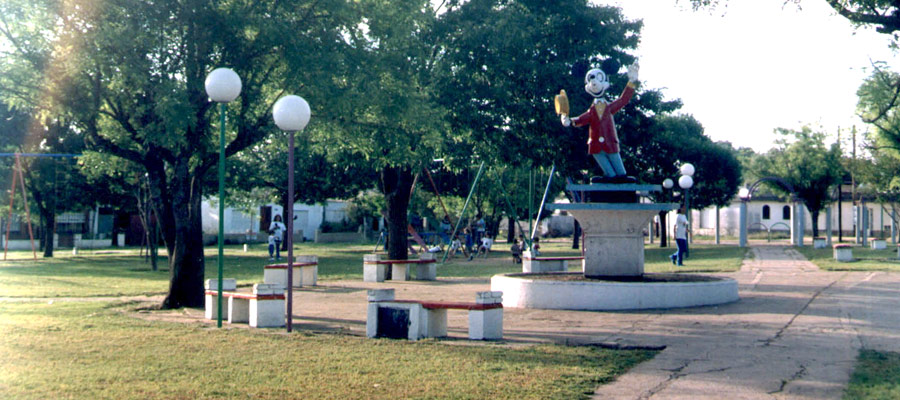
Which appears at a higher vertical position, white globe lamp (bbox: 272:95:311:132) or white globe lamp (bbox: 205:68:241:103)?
white globe lamp (bbox: 205:68:241:103)

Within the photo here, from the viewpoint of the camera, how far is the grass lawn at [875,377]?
6.68 metres

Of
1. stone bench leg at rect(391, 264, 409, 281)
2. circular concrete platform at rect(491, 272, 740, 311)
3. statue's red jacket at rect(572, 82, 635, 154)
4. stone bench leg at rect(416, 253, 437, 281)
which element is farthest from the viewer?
stone bench leg at rect(391, 264, 409, 281)

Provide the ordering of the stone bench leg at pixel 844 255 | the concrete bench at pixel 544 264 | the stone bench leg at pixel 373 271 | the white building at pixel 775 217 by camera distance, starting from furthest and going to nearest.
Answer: the white building at pixel 775 217
the stone bench leg at pixel 844 255
the stone bench leg at pixel 373 271
the concrete bench at pixel 544 264

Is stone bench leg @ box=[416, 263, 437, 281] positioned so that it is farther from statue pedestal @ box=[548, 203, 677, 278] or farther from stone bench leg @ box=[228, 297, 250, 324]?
stone bench leg @ box=[228, 297, 250, 324]

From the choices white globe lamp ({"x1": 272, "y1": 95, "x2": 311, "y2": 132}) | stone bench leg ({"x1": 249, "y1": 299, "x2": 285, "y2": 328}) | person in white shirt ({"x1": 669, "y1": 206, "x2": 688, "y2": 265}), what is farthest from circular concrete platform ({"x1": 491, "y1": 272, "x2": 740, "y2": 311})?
person in white shirt ({"x1": 669, "y1": 206, "x2": 688, "y2": 265})

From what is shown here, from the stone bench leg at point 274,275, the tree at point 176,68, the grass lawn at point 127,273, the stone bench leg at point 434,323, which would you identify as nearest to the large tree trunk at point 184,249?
the tree at point 176,68

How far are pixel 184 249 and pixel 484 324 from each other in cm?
647

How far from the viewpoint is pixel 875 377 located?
737cm

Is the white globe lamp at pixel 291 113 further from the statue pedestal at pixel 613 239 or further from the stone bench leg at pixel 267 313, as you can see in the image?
the statue pedestal at pixel 613 239

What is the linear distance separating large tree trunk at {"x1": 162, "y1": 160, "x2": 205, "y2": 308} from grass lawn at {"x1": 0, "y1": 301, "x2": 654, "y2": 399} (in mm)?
3054

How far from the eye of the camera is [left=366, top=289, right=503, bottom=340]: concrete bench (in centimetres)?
984

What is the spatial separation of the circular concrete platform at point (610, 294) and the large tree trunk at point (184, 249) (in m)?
5.12

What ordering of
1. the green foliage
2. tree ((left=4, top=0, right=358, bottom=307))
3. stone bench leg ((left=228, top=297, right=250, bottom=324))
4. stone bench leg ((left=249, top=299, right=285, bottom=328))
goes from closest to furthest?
stone bench leg ((left=249, top=299, right=285, bottom=328)), stone bench leg ((left=228, top=297, right=250, bottom=324)), tree ((left=4, top=0, right=358, bottom=307)), the green foliage

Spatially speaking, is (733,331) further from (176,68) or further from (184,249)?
(176,68)
